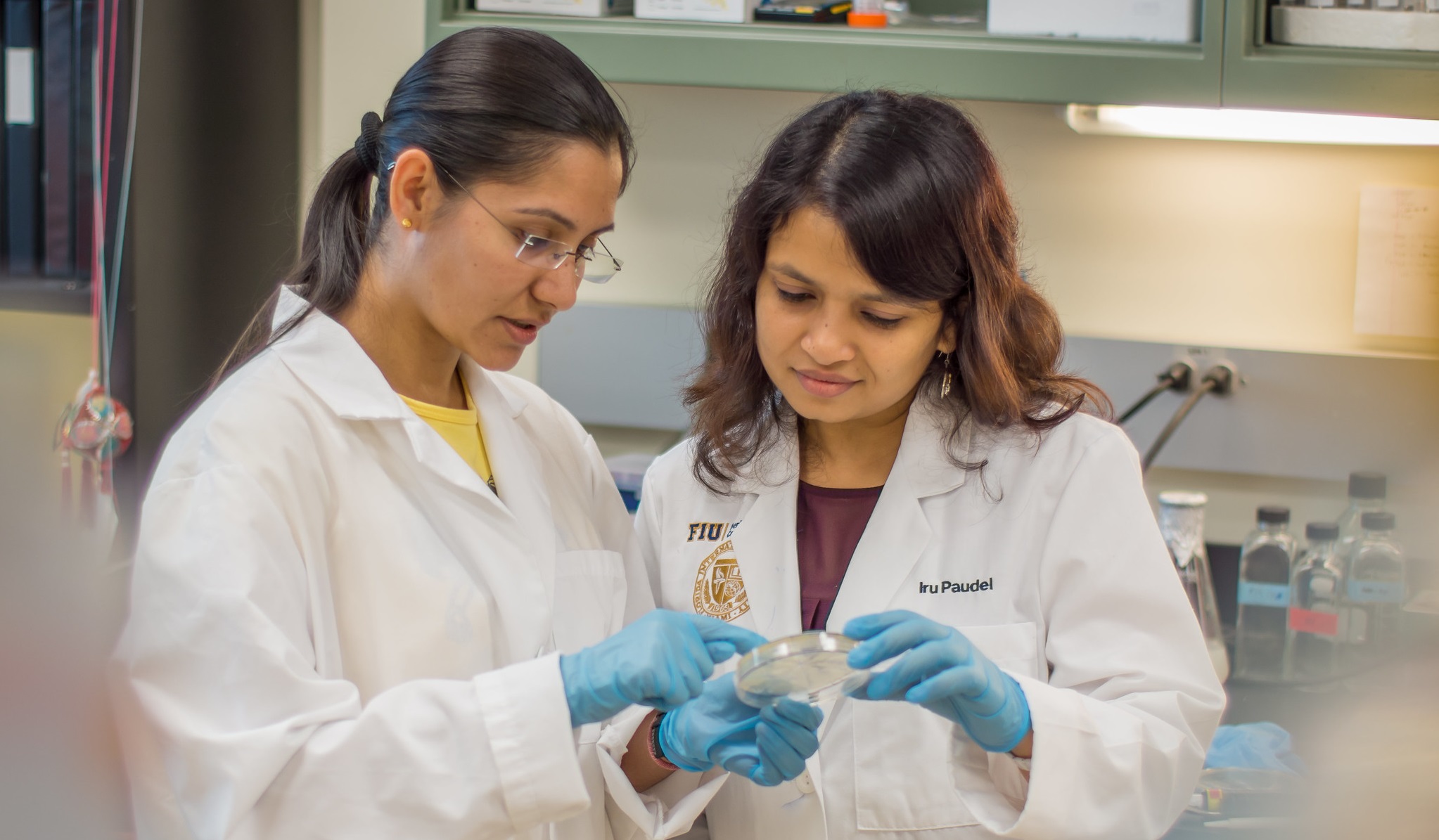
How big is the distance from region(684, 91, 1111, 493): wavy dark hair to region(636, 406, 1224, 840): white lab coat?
5 cm

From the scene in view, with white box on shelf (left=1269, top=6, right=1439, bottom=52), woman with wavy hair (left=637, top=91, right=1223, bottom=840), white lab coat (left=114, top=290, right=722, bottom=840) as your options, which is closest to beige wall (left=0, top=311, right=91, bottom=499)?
white lab coat (left=114, top=290, right=722, bottom=840)

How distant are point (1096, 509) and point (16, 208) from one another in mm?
1554

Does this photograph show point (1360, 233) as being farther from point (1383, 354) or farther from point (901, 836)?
point (901, 836)

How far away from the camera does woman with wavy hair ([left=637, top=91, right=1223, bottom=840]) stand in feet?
3.40

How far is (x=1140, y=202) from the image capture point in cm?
200

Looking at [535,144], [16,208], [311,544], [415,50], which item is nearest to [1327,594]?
[535,144]

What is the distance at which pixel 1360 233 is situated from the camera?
6.27 feet

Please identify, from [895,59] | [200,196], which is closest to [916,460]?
[895,59]

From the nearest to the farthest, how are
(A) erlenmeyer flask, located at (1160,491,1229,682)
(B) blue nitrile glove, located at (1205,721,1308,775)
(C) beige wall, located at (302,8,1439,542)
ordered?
(B) blue nitrile glove, located at (1205,721,1308,775), (A) erlenmeyer flask, located at (1160,491,1229,682), (C) beige wall, located at (302,8,1439,542)

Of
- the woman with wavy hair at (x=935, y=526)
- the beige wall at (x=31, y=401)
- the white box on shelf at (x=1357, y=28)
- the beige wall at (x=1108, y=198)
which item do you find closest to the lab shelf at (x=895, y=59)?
the white box on shelf at (x=1357, y=28)

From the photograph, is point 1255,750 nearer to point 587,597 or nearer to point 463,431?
point 587,597

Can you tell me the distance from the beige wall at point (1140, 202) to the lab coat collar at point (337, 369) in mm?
899

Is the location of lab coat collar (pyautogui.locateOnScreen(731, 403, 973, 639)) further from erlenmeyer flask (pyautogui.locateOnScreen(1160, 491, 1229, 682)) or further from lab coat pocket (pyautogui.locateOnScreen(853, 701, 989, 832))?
erlenmeyer flask (pyautogui.locateOnScreen(1160, 491, 1229, 682))

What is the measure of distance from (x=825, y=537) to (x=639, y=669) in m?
0.37
